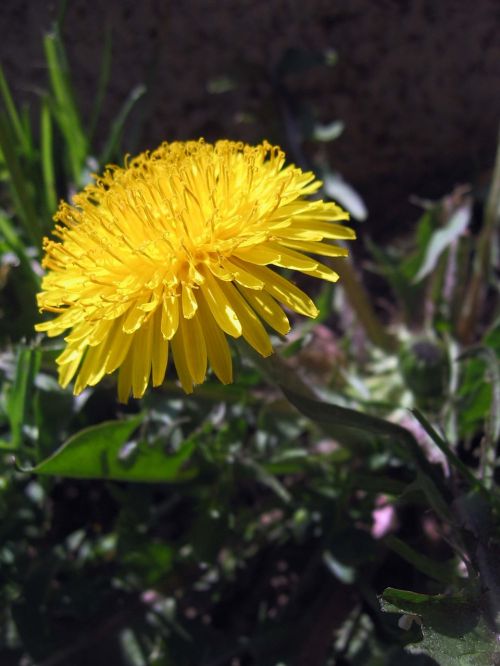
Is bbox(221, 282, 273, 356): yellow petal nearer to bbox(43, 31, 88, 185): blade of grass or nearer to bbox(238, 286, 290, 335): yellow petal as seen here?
bbox(238, 286, 290, 335): yellow petal

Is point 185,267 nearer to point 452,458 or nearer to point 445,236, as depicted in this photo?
point 452,458

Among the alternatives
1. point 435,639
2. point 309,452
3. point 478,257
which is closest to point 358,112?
point 478,257

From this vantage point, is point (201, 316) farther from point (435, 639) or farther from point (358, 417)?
point (435, 639)

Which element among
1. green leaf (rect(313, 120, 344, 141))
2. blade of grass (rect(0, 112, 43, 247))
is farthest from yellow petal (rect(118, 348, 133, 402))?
green leaf (rect(313, 120, 344, 141))

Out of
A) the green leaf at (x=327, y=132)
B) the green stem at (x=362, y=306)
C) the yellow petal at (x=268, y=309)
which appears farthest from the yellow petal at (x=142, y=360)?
the green leaf at (x=327, y=132)

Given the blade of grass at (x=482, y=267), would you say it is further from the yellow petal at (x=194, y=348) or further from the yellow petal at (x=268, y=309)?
the yellow petal at (x=194, y=348)

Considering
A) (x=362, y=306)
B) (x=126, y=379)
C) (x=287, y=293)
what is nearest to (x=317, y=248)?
(x=287, y=293)

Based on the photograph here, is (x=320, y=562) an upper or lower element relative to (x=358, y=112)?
lower
